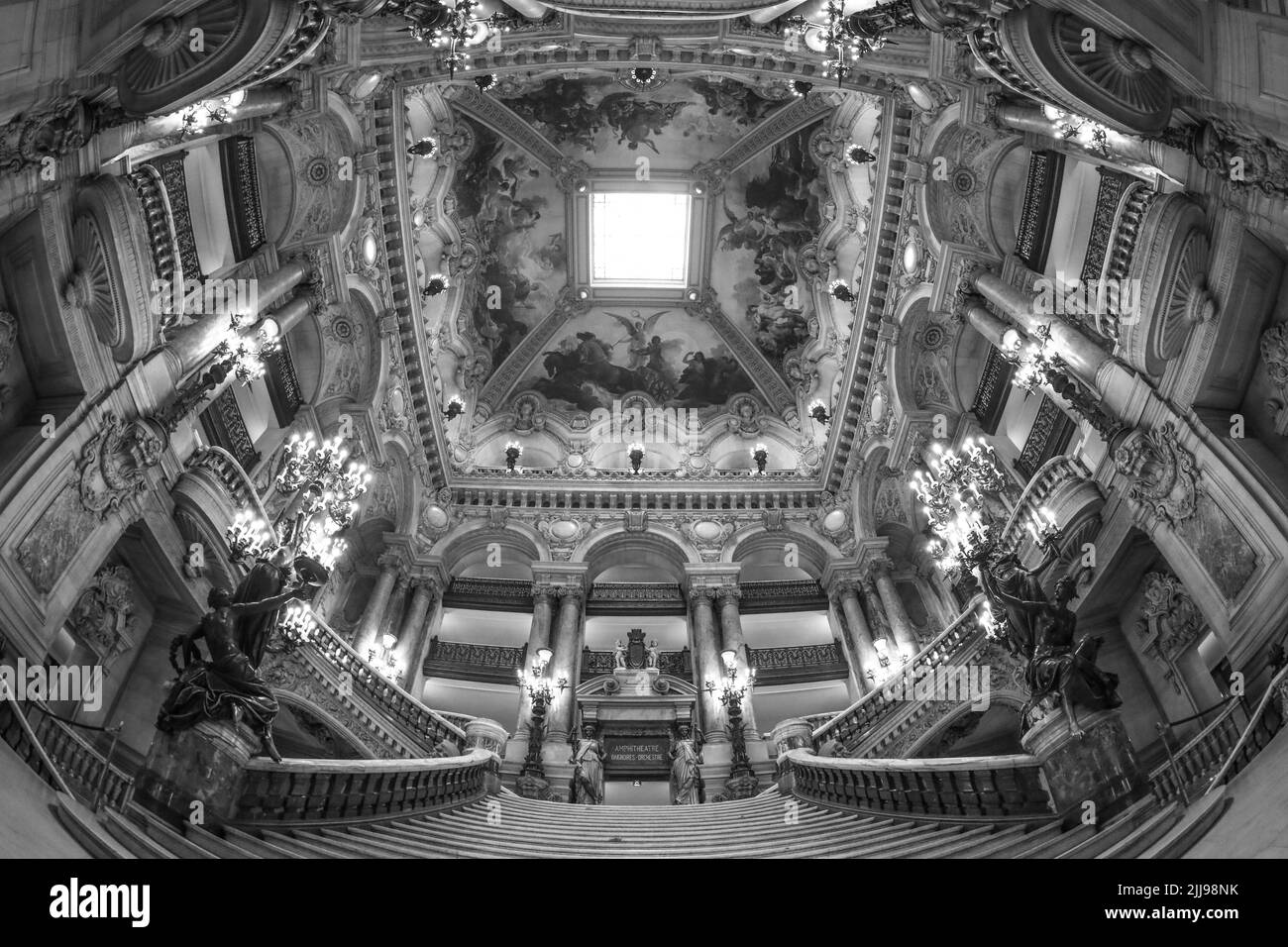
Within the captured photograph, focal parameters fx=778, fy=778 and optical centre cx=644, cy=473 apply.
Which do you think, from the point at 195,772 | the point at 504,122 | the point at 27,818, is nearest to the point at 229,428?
the point at 195,772

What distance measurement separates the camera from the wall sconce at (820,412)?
24.4 meters

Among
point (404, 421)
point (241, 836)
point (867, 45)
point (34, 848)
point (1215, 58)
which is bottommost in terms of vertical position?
point (34, 848)

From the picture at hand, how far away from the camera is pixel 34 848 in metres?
5.15

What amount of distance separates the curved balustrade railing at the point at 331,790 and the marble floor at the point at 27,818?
185 centimetres

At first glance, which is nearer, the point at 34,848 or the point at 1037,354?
the point at 34,848

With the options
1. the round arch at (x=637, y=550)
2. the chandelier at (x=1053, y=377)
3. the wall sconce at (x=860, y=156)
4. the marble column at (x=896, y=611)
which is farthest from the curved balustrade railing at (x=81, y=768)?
the wall sconce at (x=860, y=156)

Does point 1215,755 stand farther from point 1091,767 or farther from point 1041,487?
point 1041,487

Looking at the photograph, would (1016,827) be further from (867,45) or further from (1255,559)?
(867,45)

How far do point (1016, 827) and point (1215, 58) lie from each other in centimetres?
861

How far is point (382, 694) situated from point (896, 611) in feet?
41.3

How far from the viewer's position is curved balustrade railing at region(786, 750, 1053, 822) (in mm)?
8266

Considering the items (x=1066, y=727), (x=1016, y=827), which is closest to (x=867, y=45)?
(x=1066, y=727)

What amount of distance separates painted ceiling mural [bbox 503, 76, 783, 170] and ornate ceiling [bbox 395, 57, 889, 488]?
5 cm

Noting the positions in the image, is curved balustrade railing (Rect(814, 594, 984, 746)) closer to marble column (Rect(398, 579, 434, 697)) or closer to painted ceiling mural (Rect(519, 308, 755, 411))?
marble column (Rect(398, 579, 434, 697))
